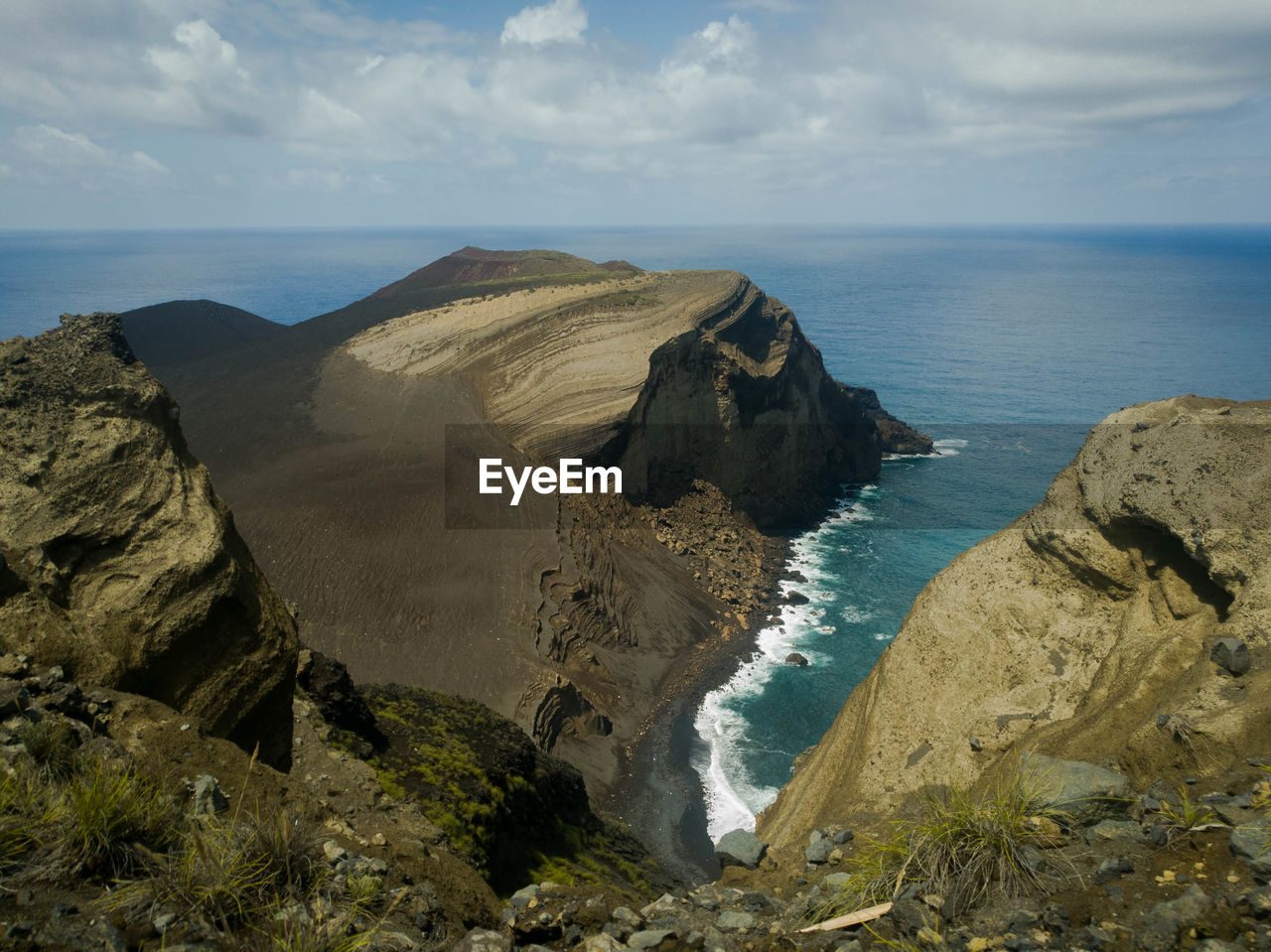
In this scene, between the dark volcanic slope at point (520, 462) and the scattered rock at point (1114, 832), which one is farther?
the dark volcanic slope at point (520, 462)

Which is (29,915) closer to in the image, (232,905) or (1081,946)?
(232,905)

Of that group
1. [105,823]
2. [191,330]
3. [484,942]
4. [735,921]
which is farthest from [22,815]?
[191,330]

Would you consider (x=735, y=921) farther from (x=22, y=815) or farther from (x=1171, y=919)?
(x=22, y=815)

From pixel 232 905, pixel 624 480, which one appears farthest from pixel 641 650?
pixel 232 905

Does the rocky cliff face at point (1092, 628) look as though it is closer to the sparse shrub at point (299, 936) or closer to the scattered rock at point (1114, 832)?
the scattered rock at point (1114, 832)

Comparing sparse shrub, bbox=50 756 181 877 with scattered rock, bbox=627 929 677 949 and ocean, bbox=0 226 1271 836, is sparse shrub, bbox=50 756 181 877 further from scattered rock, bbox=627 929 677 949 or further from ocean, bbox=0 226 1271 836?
ocean, bbox=0 226 1271 836

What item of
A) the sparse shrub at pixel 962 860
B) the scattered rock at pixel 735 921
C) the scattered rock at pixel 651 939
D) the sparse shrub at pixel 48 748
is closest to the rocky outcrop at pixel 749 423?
the scattered rock at pixel 735 921
